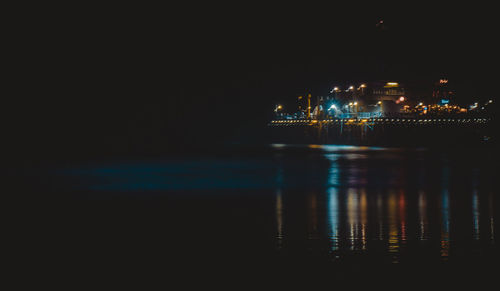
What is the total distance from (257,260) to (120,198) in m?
9.05

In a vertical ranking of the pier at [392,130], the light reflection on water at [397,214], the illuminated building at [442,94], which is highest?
the illuminated building at [442,94]

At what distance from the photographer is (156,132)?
364ft

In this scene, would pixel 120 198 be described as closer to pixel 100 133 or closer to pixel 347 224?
pixel 347 224

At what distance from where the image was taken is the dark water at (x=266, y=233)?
750cm

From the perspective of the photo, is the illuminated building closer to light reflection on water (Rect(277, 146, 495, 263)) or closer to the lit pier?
the lit pier

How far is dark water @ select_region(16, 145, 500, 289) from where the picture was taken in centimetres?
750

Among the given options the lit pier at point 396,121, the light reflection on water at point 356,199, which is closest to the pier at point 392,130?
the lit pier at point 396,121

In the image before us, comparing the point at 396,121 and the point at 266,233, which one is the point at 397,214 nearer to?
the point at 266,233

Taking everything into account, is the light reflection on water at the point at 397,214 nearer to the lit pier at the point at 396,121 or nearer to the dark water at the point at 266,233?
the dark water at the point at 266,233

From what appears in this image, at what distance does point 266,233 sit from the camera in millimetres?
10320

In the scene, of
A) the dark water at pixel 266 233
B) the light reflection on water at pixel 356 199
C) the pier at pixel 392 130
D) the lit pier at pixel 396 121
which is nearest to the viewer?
the dark water at pixel 266 233

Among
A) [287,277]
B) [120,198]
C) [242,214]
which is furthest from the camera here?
[120,198]

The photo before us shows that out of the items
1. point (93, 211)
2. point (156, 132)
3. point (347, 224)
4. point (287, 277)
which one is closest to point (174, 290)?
point (287, 277)

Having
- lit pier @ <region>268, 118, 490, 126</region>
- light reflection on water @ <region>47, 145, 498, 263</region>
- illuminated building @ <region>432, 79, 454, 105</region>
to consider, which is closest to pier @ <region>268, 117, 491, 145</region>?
lit pier @ <region>268, 118, 490, 126</region>
